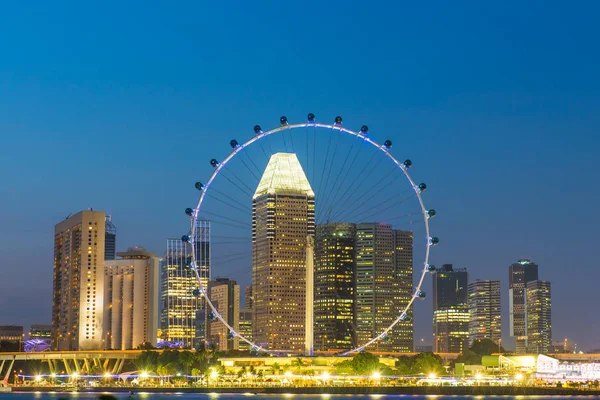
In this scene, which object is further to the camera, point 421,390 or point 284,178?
point 284,178

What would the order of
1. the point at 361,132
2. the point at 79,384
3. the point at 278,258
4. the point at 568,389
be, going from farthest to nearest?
1. the point at 278,258
2. the point at 79,384
3. the point at 568,389
4. the point at 361,132

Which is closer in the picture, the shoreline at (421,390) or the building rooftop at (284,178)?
the shoreline at (421,390)

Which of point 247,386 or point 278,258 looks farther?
point 278,258

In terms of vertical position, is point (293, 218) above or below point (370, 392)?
above

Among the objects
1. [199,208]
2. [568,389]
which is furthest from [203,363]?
[199,208]

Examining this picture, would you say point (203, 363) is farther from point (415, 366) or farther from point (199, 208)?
point (199, 208)

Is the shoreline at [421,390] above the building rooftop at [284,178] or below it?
below

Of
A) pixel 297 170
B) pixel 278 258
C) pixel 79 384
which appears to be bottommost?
pixel 79 384

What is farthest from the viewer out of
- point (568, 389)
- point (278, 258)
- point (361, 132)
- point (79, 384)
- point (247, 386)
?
point (278, 258)

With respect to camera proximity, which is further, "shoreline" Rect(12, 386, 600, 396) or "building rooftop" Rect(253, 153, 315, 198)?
"building rooftop" Rect(253, 153, 315, 198)

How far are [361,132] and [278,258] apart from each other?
93.0 meters

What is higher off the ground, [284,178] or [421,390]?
[284,178]

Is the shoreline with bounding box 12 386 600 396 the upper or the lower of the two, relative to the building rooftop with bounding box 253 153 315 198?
lower

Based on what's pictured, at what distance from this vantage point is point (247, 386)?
15650 cm
